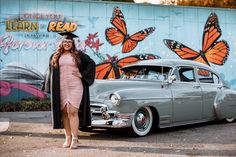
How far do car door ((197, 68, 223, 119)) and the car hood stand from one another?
1420mm

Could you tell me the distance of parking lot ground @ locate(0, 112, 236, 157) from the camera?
6477 millimetres

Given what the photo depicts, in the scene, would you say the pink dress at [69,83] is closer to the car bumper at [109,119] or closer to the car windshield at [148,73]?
the car bumper at [109,119]

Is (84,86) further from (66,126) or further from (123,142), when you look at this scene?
(123,142)

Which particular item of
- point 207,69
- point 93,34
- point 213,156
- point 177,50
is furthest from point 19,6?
point 213,156

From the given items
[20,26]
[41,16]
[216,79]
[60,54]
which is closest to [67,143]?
[60,54]

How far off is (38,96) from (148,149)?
8.18 meters

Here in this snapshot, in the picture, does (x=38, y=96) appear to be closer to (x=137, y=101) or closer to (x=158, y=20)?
(x=158, y=20)

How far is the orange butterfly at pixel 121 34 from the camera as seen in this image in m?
15.6

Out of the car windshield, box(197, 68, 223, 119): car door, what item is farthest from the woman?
box(197, 68, 223, 119): car door

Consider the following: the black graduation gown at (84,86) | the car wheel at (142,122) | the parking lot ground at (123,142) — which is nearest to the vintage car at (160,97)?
the car wheel at (142,122)

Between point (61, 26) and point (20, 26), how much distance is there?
139 cm

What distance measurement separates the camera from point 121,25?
15.8m

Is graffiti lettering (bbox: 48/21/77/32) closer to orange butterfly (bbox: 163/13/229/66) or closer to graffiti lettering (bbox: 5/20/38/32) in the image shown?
graffiti lettering (bbox: 5/20/38/32)

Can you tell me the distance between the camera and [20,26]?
14.4m
